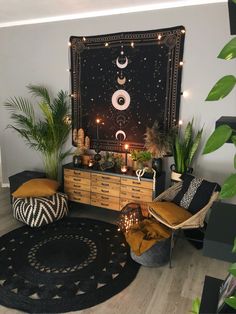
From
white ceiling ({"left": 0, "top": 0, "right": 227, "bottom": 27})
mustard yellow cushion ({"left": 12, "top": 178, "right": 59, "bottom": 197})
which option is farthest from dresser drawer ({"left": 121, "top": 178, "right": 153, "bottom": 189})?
white ceiling ({"left": 0, "top": 0, "right": 227, "bottom": 27})

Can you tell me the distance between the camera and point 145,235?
253cm

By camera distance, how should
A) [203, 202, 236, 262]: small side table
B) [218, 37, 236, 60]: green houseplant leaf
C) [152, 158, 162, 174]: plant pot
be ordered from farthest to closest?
[152, 158, 162, 174]: plant pot → [203, 202, 236, 262]: small side table → [218, 37, 236, 60]: green houseplant leaf

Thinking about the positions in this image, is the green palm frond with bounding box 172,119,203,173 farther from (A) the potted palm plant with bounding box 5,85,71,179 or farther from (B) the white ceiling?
(A) the potted palm plant with bounding box 5,85,71,179

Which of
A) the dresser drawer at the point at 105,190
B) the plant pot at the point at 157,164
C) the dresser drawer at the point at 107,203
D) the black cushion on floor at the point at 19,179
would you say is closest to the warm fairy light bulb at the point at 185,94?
the plant pot at the point at 157,164

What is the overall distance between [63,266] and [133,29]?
9.16 feet

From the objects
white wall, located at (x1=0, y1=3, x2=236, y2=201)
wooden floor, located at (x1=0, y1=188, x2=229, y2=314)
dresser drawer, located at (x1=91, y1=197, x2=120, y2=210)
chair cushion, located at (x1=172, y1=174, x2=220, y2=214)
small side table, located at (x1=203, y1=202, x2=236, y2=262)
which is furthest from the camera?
dresser drawer, located at (x1=91, y1=197, x2=120, y2=210)

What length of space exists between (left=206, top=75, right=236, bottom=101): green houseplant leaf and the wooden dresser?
2443mm

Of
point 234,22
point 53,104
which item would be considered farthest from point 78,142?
point 234,22

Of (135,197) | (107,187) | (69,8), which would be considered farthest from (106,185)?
(69,8)

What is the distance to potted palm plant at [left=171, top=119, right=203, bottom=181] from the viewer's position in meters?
3.05

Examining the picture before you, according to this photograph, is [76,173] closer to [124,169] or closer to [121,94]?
[124,169]

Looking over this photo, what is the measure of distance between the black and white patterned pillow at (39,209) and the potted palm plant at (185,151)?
4.75 feet

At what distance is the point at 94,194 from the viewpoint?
343 centimetres

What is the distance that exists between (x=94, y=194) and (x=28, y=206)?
81 cm
